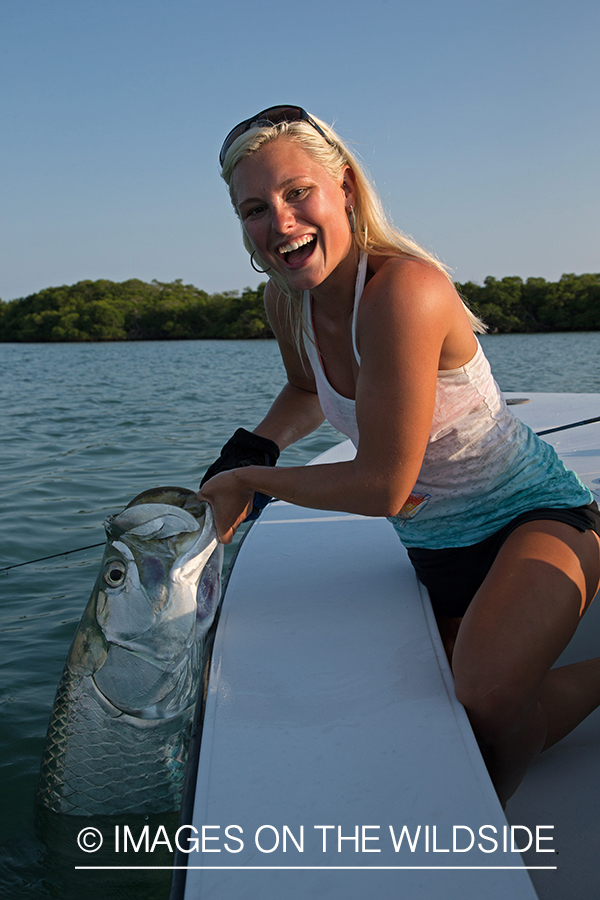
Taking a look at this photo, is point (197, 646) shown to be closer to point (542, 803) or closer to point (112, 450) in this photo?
point (542, 803)

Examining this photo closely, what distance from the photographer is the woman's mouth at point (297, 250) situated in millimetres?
1662

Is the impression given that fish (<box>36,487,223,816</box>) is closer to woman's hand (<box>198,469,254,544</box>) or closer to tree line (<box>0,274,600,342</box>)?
woman's hand (<box>198,469,254,544</box>)

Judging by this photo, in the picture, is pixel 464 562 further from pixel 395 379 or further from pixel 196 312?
pixel 196 312

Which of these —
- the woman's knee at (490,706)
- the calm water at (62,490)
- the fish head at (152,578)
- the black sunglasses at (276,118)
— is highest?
the black sunglasses at (276,118)

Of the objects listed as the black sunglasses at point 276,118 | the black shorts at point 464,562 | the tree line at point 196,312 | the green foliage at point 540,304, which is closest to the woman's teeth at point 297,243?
the black sunglasses at point 276,118

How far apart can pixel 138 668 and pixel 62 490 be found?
445 centimetres

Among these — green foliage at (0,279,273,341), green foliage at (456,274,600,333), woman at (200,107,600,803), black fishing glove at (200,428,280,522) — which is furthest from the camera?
green foliage at (0,279,273,341)

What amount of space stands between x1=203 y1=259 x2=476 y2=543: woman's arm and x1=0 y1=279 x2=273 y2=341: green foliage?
6018 centimetres

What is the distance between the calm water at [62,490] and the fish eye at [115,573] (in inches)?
30.7

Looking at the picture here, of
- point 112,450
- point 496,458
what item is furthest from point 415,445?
point 112,450

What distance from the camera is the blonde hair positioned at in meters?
1.62

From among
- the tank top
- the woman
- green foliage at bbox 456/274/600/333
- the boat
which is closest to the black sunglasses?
the woman

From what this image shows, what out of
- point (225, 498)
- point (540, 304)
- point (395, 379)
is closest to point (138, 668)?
point (225, 498)

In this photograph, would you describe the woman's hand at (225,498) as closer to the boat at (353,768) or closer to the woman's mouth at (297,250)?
Answer: the boat at (353,768)
